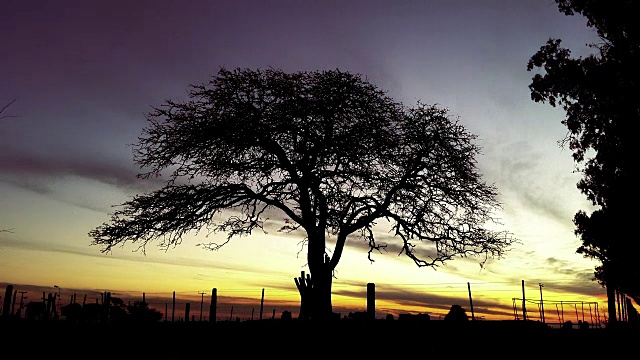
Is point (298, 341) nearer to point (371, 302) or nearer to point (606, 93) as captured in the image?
point (371, 302)

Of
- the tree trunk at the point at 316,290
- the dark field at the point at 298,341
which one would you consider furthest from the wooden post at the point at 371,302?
the tree trunk at the point at 316,290

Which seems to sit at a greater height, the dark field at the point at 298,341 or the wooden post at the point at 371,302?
the wooden post at the point at 371,302

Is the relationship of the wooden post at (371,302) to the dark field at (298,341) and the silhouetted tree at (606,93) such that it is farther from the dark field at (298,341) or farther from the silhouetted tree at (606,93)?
the silhouetted tree at (606,93)

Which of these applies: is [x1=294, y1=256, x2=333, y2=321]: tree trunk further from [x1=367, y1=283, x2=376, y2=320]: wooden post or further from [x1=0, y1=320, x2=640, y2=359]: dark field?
[x1=0, y1=320, x2=640, y2=359]: dark field

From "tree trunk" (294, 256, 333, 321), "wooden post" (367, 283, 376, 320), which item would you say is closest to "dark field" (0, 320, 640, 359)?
"wooden post" (367, 283, 376, 320)

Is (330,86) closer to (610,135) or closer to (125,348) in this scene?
(610,135)

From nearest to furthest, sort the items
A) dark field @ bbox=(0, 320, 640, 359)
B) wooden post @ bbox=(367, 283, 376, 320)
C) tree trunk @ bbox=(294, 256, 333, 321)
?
1. dark field @ bbox=(0, 320, 640, 359)
2. wooden post @ bbox=(367, 283, 376, 320)
3. tree trunk @ bbox=(294, 256, 333, 321)

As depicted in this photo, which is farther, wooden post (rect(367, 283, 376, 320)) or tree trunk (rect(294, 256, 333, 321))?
tree trunk (rect(294, 256, 333, 321))

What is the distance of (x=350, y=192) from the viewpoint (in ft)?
91.1

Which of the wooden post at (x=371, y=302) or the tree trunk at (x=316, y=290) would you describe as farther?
the tree trunk at (x=316, y=290)

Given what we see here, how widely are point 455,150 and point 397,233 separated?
5078 mm

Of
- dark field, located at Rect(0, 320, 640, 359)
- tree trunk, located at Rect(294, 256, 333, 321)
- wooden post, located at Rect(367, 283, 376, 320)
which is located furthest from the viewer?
tree trunk, located at Rect(294, 256, 333, 321)

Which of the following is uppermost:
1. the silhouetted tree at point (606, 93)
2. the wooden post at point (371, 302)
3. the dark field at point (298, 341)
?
the silhouetted tree at point (606, 93)

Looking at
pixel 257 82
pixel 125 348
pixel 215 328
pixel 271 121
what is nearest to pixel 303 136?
pixel 271 121
